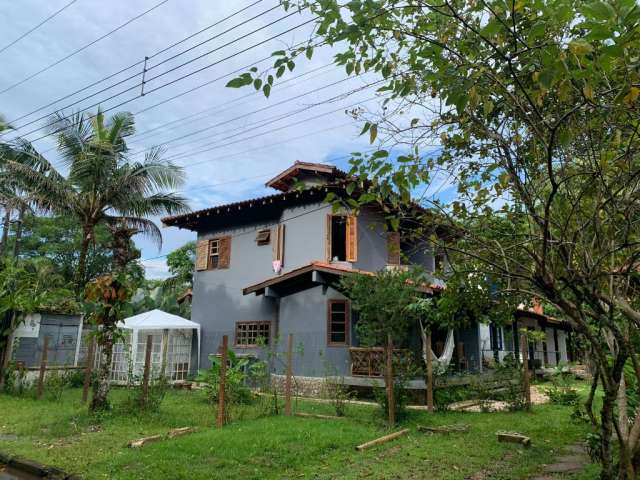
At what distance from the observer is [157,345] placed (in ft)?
56.6

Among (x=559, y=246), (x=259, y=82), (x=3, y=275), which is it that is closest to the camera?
(x=259, y=82)

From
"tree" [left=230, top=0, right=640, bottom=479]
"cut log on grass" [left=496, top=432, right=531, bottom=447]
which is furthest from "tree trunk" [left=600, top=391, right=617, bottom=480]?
"cut log on grass" [left=496, top=432, right=531, bottom=447]

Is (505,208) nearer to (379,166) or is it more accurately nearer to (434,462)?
(379,166)

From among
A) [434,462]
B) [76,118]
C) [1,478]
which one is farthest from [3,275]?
[434,462]

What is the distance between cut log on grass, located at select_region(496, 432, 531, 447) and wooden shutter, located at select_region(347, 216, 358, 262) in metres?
8.40

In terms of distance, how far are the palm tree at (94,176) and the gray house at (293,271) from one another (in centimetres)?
249

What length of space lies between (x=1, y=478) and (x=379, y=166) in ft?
21.4

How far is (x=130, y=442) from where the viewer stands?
743 cm

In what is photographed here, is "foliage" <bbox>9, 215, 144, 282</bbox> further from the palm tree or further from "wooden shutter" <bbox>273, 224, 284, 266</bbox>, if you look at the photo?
"wooden shutter" <bbox>273, 224, 284, 266</bbox>

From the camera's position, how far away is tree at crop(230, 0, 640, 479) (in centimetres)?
269

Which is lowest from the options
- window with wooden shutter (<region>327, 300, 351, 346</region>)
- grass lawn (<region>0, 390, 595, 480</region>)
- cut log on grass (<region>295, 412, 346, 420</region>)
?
grass lawn (<region>0, 390, 595, 480</region>)

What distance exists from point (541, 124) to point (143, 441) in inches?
276

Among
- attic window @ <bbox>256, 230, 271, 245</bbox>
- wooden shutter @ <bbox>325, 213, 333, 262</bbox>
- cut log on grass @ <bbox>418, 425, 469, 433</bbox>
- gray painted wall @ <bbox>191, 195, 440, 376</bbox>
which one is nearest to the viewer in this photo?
cut log on grass @ <bbox>418, 425, 469, 433</bbox>

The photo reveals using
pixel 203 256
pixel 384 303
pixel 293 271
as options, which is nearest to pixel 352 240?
pixel 293 271
